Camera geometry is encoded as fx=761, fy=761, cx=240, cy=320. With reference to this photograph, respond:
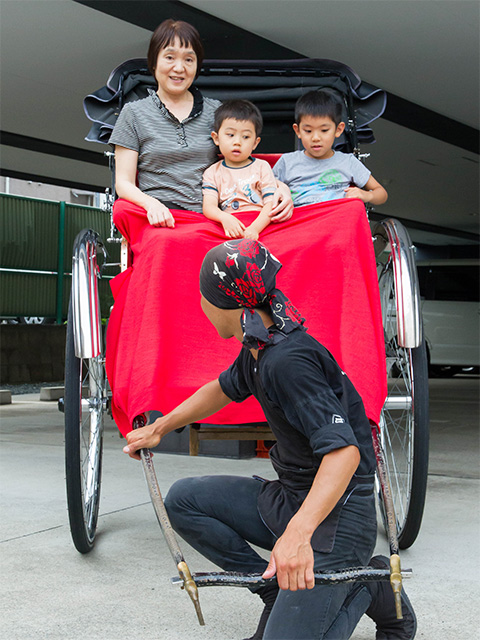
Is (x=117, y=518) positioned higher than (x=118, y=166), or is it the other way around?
(x=118, y=166)

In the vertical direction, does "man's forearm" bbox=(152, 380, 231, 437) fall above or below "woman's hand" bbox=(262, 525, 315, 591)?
above

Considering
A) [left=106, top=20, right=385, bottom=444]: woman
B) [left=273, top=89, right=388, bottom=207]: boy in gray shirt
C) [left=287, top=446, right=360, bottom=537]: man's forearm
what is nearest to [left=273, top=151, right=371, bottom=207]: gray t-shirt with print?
[left=273, top=89, right=388, bottom=207]: boy in gray shirt

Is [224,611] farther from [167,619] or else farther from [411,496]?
[411,496]

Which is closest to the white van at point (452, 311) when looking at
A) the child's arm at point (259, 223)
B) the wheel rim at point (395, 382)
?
the wheel rim at point (395, 382)

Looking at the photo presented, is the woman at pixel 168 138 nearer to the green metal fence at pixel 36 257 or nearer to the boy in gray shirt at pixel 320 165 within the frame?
the boy in gray shirt at pixel 320 165

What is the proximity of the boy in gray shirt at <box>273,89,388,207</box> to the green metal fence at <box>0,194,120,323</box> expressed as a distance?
284 inches

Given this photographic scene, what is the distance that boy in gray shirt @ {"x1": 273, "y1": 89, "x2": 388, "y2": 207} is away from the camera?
10.3 ft

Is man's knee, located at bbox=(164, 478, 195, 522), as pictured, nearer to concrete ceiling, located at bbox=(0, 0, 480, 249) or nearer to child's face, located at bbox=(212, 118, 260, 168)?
child's face, located at bbox=(212, 118, 260, 168)

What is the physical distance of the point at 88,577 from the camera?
255 cm

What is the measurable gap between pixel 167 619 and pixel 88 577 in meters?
0.46

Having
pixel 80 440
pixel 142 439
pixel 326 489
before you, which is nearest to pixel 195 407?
pixel 142 439

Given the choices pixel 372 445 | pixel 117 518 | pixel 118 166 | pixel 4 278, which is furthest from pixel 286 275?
pixel 4 278

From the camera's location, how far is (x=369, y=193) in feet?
10.2

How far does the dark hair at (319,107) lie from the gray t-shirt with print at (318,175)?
16cm
